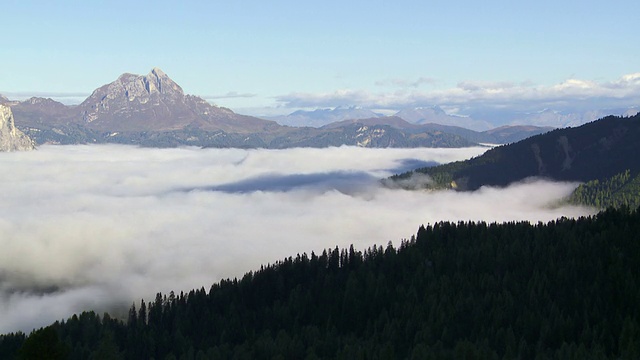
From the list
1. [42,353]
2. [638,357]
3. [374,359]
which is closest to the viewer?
[42,353]

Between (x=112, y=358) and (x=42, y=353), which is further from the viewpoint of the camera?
(x=112, y=358)

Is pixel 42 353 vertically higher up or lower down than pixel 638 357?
higher up

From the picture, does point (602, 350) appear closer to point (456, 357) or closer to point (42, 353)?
point (456, 357)

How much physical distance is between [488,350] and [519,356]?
870cm

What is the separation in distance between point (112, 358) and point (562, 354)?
124m

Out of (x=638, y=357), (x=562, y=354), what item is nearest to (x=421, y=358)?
(x=562, y=354)

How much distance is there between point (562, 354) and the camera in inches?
7530

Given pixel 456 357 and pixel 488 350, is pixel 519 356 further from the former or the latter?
pixel 456 357

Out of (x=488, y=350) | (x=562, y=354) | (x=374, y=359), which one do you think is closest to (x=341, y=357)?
(x=374, y=359)

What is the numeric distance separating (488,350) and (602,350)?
30.5 m

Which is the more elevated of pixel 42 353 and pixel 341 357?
Answer: pixel 42 353

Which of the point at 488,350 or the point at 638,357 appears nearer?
the point at 638,357

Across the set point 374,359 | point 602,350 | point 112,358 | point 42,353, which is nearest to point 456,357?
point 374,359

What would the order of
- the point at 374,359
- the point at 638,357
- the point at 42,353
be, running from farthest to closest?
the point at 374,359
the point at 638,357
the point at 42,353
